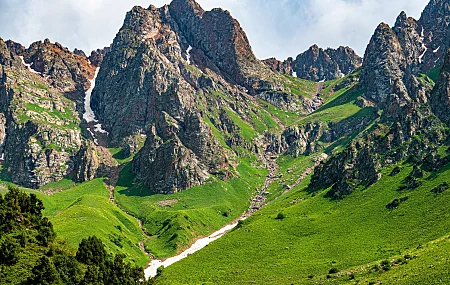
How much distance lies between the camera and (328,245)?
6639 inches

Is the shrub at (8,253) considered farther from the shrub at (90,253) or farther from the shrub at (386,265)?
the shrub at (386,265)

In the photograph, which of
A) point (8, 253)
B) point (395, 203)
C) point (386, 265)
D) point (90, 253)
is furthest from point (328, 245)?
point (8, 253)

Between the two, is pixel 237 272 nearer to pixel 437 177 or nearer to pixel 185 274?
pixel 185 274

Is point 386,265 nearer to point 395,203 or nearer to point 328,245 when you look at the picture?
point 328,245

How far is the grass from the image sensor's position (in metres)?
143

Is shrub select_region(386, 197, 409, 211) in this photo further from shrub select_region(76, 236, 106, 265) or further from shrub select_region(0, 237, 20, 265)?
shrub select_region(0, 237, 20, 265)

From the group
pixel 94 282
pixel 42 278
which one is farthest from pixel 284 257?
pixel 42 278

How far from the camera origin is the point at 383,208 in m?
187

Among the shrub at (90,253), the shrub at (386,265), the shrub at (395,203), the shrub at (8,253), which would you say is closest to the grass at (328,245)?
the shrub at (395,203)

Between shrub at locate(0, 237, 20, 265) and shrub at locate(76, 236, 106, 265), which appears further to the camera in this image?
shrub at locate(76, 236, 106, 265)

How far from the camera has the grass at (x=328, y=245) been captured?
14262cm

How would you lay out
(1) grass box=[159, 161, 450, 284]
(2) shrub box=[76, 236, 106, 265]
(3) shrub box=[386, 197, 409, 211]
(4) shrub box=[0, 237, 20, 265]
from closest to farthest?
(4) shrub box=[0, 237, 20, 265], (2) shrub box=[76, 236, 106, 265], (1) grass box=[159, 161, 450, 284], (3) shrub box=[386, 197, 409, 211]

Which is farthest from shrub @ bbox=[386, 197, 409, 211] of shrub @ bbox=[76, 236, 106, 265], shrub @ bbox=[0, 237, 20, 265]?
shrub @ bbox=[0, 237, 20, 265]

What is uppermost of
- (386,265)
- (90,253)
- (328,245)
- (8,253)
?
(8,253)
